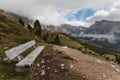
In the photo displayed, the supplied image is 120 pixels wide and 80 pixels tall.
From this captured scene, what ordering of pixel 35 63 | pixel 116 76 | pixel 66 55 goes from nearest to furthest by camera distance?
pixel 116 76
pixel 35 63
pixel 66 55

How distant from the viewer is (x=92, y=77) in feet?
72.7

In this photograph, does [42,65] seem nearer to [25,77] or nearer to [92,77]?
[25,77]

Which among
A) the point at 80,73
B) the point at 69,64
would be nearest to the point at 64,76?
the point at 80,73

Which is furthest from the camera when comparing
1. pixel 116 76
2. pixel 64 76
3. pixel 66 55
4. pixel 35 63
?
pixel 66 55

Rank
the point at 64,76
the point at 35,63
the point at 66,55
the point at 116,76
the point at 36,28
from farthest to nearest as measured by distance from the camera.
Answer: the point at 36,28
the point at 66,55
the point at 35,63
the point at 116,76
the point at 64,76

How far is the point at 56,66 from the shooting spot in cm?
2462

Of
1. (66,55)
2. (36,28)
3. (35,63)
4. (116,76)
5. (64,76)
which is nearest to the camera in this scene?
(64,76)

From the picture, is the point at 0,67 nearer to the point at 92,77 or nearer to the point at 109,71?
the point at 92,77

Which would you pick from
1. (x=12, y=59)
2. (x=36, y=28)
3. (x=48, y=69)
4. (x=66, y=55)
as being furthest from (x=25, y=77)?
(x=36, y=28)

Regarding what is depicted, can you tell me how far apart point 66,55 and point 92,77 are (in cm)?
717

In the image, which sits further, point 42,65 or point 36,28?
point 36,28

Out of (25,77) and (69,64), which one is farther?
(69,64)

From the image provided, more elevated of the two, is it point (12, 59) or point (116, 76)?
point (12, 59)

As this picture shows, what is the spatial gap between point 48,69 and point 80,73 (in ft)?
11.2
